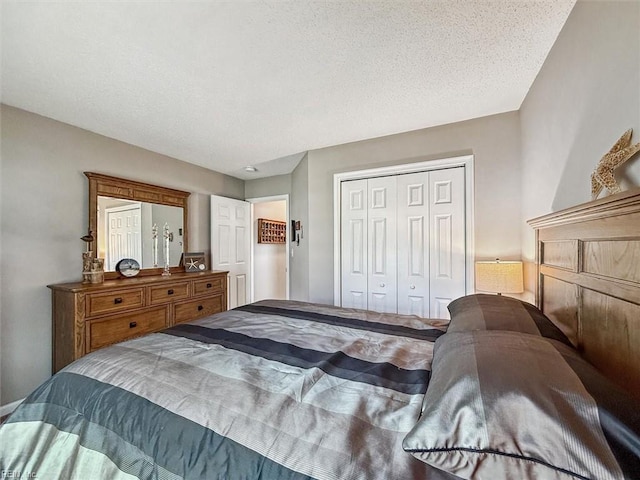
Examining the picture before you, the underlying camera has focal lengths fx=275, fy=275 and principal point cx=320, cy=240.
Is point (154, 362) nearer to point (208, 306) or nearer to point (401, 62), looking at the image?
point (401, 62)

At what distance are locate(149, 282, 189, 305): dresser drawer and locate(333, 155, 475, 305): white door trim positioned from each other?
5.72 feet

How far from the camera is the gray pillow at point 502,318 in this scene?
1.03 meters

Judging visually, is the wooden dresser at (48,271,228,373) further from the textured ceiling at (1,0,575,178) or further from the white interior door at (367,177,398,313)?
the white interior door at (367,177,398,313)

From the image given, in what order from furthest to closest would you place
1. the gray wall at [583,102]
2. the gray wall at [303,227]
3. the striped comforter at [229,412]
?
the gray wall at [303,227] < the gray wall at [583,102] < the striped comforter at [229,412]

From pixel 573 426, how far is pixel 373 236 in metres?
2.51

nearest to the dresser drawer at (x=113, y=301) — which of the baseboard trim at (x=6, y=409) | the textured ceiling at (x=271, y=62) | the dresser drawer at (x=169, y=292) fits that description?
the dresser drawer at (x=169, y=292)

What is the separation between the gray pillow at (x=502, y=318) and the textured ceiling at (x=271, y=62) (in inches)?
57.3

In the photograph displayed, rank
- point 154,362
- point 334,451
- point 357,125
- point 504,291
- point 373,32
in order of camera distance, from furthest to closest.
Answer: point 357,125 < point 504,291 < point 373,32 < point 154,362 < point 334,451

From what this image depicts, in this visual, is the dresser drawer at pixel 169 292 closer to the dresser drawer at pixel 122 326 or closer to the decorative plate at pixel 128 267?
the dresser drawer at pixel 122 326

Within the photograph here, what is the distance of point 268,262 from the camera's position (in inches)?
Answer: 205

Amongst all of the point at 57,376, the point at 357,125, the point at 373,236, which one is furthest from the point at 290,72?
the point at 57,376

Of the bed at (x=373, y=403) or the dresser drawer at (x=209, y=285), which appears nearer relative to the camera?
the bed at (x=373, y=403)

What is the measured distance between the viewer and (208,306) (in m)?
3.48

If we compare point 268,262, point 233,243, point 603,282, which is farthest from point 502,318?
point 268,262
